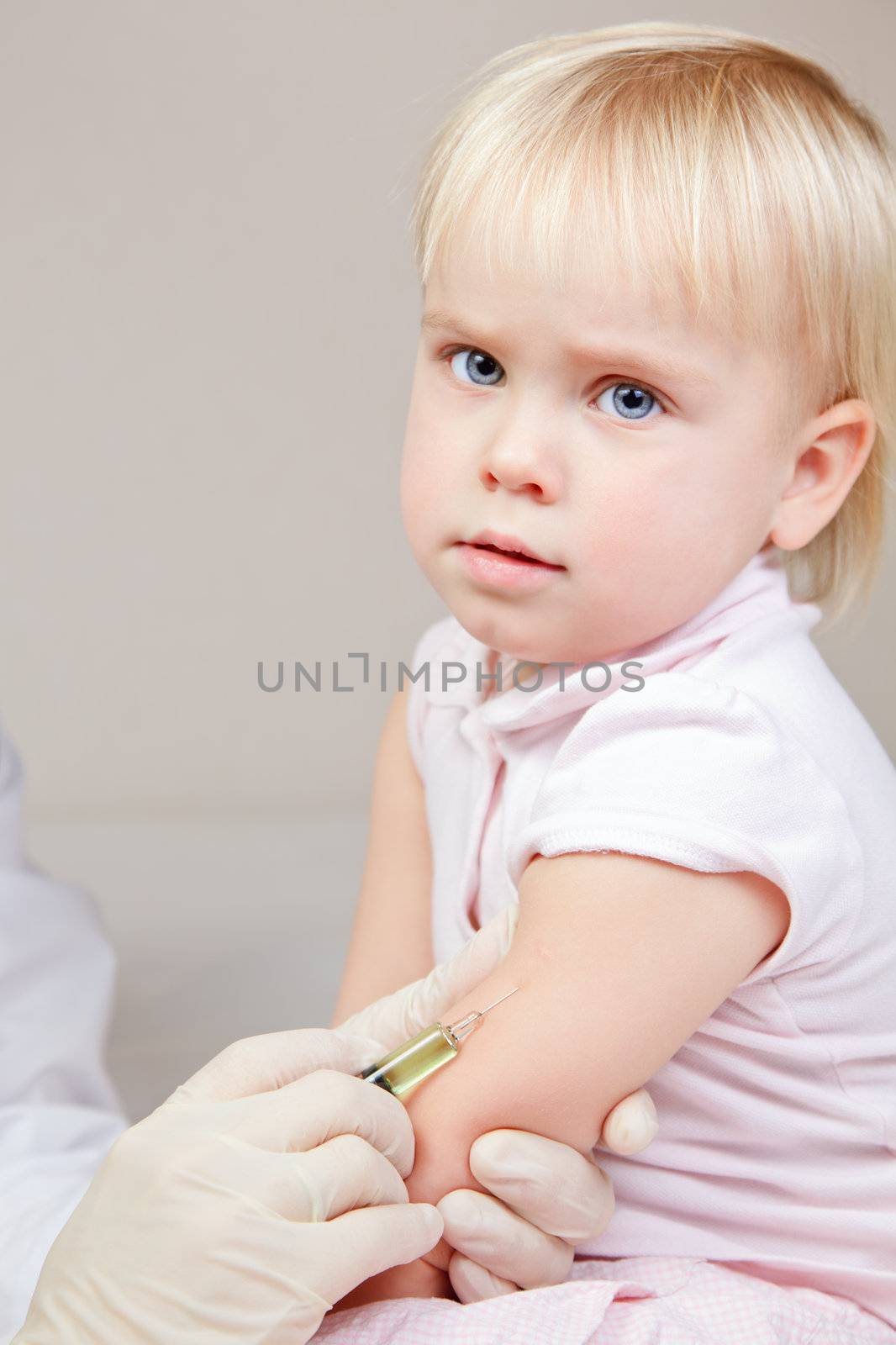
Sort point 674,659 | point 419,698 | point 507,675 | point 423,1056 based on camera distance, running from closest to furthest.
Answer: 1. point 423,1056
2. point 674,659
3. point 507,675
4. point 419,698

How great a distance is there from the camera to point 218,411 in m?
2.56

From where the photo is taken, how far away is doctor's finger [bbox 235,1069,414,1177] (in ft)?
3.27

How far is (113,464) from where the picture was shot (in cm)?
256

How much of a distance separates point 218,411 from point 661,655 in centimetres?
157

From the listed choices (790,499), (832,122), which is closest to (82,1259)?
(790,499)

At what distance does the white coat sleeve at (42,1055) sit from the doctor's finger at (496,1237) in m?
0.36

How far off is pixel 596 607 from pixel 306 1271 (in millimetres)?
492

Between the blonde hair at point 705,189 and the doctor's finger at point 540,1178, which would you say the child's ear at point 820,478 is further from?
the doctor's finger at point 540,1178

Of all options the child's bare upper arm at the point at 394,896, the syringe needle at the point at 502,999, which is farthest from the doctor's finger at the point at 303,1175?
the child's bare upper arm at the point at 394,896

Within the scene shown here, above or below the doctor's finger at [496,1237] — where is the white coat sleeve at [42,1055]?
below

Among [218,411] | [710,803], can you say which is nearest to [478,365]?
[710,803]

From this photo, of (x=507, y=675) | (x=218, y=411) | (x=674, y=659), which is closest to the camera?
(x=674, y=659)

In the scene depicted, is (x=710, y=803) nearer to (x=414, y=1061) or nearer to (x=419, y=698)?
(x=414, y=1061)

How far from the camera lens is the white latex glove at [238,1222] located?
3.10 feet
